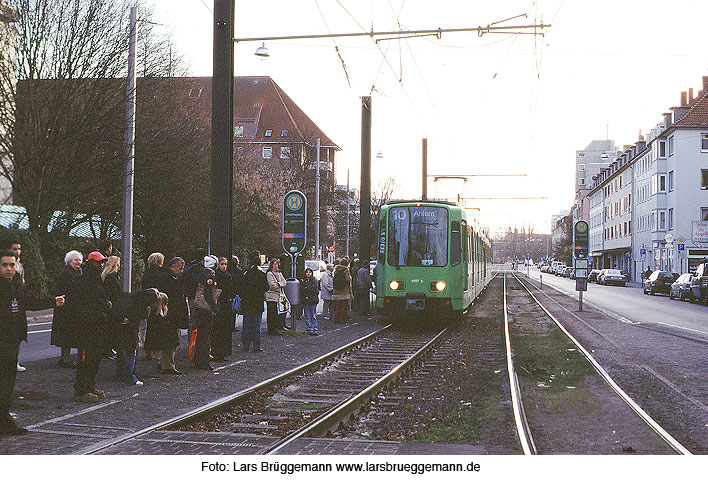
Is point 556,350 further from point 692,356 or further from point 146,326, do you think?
point 146,326

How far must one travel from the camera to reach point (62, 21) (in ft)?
78.8

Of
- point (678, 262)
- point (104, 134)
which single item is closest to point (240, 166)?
point (104, 134)

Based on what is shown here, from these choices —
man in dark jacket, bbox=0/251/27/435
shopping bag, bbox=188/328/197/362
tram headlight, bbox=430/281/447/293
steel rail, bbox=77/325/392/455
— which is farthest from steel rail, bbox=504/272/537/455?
tram headlight, bbox=430/281/447/293

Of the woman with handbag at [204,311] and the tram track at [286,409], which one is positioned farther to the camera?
the woman with handbag at [204,311]

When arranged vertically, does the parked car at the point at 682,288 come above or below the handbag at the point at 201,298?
below

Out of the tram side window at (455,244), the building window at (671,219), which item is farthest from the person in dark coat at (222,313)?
the building window at (671,219)

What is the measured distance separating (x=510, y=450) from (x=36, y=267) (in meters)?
18.4

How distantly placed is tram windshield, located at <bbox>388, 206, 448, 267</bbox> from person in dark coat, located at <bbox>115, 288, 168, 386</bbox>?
9.88 metres

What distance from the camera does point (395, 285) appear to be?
66.2ft

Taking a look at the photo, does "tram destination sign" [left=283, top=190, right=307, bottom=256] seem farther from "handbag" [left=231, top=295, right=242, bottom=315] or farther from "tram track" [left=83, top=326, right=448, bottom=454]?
"tram track" [left=83, top=326, right=448, bottom=454]

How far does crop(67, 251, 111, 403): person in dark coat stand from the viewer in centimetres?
920

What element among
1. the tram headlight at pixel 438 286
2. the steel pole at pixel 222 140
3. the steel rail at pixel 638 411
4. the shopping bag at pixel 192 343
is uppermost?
the steel pole at pixel 222 140

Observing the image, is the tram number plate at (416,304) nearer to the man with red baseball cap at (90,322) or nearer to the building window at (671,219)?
the man with red baseball cap at (90,322)

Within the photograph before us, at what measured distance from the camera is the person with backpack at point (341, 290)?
2116 centimetres
